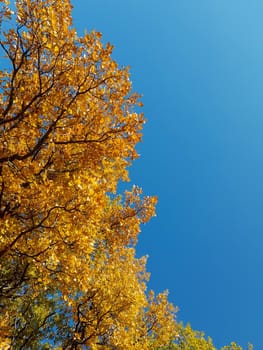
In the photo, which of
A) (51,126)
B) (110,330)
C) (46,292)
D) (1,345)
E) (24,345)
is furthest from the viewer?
(46,292)

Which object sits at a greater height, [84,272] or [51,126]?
[51,126]

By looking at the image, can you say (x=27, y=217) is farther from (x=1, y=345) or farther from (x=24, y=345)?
(x=24, y=345)

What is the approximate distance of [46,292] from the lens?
1662 centimetres

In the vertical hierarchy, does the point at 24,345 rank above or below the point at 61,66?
below

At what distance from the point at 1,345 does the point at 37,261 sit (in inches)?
72.5

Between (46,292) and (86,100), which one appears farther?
(46,292)

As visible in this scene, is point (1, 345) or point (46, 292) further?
point (46, 292)

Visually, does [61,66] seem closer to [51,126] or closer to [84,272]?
[51,126]

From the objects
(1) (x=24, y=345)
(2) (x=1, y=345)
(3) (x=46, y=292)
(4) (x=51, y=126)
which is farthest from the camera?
(3) (x=46, y=292)

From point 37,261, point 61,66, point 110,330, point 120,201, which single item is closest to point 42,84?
point 61,66

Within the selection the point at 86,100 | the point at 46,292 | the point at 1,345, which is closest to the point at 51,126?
the point at 86,100

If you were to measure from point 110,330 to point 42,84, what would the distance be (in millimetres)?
9986

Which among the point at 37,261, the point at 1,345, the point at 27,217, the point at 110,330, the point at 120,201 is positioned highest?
the point at 120,201

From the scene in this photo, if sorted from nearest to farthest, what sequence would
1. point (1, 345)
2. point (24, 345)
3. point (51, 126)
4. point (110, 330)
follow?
point (1, 345)
point (51, 126)
point (110, 330)
point (24, 345)
